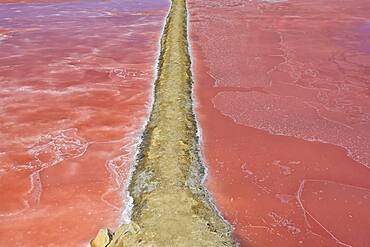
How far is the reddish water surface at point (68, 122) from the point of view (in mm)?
4875

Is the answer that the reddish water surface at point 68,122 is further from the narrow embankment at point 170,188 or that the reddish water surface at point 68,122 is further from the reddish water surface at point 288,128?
the reddish water surface at point 288,128

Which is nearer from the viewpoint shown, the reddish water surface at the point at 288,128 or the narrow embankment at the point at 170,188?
the narrow embankment at the point at 170,188

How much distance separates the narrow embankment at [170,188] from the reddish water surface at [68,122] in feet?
0.80

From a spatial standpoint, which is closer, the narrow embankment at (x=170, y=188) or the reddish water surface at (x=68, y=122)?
the narrow embankment at (x=170, y=188)

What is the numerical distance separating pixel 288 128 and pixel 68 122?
10.3 ft

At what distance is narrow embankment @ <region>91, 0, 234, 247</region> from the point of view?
14.1 ft

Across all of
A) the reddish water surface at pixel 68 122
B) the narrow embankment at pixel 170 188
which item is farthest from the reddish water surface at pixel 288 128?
the reddish water surface at pixel 68 122

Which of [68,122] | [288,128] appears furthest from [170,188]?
[68,122]

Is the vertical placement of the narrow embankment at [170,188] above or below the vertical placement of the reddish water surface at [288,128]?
above

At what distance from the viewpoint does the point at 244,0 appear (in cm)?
1738

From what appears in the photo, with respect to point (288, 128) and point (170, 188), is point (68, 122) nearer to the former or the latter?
point (170, 188)

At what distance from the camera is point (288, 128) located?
6.78 m

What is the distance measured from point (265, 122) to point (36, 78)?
4.38m

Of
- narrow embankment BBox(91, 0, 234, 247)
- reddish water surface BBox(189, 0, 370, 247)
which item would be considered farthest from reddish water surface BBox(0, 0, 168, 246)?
reddish water surface BBox(189, 0, 370, 247)
